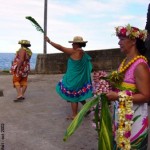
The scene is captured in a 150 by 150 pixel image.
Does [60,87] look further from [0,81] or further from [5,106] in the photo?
[0,81]

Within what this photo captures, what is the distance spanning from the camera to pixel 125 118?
4.12 metres

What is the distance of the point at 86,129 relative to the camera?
26.3 ft

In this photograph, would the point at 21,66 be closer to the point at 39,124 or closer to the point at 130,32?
the point at 39,124

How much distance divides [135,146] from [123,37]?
1.07 m

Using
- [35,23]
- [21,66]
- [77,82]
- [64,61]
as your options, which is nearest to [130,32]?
[35,23]

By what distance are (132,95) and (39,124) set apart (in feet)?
15.3

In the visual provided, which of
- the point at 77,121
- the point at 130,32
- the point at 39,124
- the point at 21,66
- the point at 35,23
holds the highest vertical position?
the point at 35,23

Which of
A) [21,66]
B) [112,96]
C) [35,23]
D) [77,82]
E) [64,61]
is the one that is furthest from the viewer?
[64,61]

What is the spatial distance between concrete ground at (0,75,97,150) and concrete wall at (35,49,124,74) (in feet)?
16.9

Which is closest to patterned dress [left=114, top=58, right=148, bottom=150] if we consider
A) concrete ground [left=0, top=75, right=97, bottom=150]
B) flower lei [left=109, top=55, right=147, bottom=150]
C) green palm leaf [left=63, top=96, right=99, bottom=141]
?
flower lei [left=109, top=55, right=147, bottom=150]

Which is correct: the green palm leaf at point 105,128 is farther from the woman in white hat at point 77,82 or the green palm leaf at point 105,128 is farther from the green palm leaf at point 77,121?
the woman in white hat at point 77,82

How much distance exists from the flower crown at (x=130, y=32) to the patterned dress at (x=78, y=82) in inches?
171

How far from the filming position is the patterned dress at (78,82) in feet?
28.9

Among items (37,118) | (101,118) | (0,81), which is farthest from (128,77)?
(0,81)
